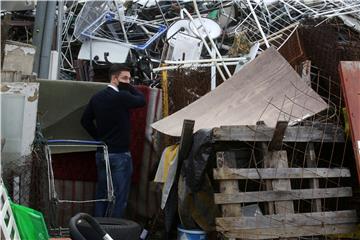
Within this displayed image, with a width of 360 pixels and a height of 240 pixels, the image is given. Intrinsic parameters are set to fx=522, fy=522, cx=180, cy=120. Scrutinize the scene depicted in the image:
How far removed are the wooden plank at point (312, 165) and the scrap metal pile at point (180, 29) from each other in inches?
77.9

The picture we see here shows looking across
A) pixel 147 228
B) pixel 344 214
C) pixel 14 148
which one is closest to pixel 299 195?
pixel 344 214

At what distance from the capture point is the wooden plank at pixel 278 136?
184 inches

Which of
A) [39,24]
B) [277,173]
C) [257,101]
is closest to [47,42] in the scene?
[39,24]

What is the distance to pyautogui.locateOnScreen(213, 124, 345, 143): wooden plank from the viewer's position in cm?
468

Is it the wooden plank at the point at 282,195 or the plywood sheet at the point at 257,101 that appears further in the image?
the plywood sheet at the point at 257,101

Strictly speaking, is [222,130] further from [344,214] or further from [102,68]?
[102,68]

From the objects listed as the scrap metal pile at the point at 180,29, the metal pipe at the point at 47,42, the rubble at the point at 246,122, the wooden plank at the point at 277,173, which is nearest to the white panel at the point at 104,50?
the scrap metal pile at the point at 180,29

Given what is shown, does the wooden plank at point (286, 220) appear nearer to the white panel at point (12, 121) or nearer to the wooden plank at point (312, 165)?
the wooden plank at point (312, 165)

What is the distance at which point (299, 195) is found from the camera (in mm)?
4781

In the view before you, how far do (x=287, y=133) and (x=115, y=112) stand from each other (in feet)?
5.92

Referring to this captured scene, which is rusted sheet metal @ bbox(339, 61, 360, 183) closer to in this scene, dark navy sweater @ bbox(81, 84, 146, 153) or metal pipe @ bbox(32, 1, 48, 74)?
dark navy sweater @ bbox(81, 84, 146, 153)

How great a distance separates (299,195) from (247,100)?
1230 mm

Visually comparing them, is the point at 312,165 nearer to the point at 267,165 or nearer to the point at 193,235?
the point at 267,165

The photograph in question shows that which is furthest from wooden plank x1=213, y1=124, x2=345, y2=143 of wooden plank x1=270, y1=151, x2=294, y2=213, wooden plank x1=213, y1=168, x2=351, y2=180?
wooden plank x1=213, y1=168, x2=351, y2=180
